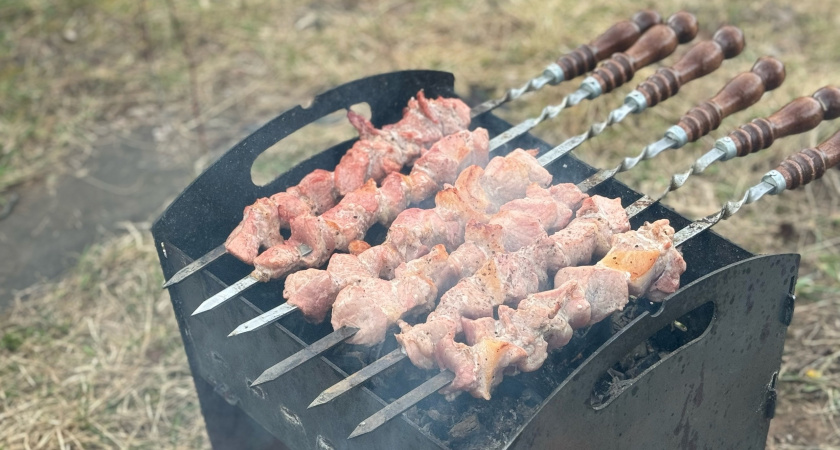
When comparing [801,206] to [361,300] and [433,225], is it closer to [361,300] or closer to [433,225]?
[433,225]

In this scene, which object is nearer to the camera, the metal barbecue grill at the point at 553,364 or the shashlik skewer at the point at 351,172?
the metal barbecue grill at the point at 553,364

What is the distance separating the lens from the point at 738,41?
3510 millimetres

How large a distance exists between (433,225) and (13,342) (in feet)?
8.94

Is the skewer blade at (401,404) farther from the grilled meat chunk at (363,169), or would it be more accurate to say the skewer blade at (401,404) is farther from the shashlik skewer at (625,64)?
the shashlik skewer at (625,64)

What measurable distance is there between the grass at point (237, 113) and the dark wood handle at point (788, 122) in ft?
4.99

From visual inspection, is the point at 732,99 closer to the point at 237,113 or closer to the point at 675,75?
the point at 675,75

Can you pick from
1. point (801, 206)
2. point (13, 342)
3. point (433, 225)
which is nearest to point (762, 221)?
point (801, 206)

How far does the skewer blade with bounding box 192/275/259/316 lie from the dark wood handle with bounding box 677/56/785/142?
1.65 m

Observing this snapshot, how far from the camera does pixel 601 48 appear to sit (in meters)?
3.57

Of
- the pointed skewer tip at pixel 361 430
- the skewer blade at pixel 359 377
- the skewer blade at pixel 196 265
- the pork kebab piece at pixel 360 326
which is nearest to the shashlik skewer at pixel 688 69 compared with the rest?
the pork kebab piece at pixel 360 326

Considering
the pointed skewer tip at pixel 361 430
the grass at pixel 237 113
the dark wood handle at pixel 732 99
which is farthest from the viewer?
the grass at pixel 237 113

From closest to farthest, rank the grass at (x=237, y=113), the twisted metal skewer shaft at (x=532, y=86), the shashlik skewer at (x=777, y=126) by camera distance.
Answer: the shashlik skewer at (x=777, y=126) → the twisted metal skewer shaft at (x=532, y=86) → the grass at (x=237, y=113)

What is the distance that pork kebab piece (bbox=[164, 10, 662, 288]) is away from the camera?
282 cm

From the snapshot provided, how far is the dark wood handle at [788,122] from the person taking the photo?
3061 millimetres
